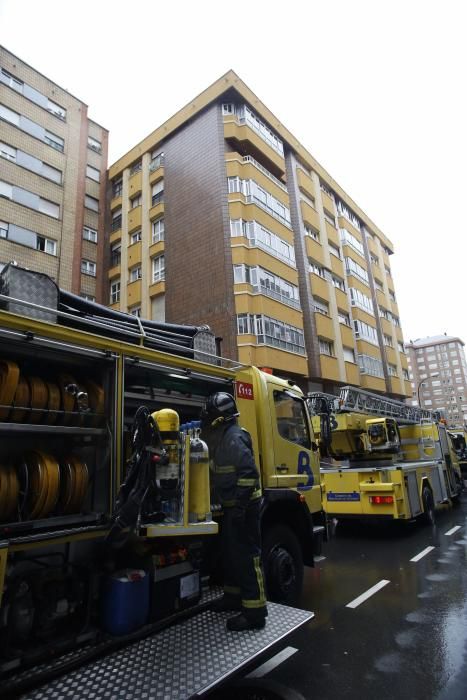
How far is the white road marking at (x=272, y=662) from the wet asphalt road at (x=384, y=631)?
0.17 ft

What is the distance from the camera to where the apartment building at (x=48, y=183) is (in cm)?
2036

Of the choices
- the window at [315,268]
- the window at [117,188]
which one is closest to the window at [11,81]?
the window at [117,188]

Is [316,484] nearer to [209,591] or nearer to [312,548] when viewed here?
[312,548]

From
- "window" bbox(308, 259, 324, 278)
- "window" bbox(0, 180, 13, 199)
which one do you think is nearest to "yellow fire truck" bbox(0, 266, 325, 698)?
"window" bbox(0, 180, 13, 199)

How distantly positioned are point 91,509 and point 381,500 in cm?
711

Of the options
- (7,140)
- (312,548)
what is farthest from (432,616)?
(7,140)

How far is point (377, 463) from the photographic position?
9.95 m

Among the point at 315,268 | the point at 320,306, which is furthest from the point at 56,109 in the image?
the point at 320,306

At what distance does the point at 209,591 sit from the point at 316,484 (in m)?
2.18

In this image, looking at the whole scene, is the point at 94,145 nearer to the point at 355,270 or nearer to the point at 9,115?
the point at 9,115

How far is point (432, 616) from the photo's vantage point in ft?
14.8

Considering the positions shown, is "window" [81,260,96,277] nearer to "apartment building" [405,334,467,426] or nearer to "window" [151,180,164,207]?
"window" [151,180,164,207]

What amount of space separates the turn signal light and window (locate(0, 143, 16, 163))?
2233cm

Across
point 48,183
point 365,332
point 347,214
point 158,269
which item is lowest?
point 365,332
